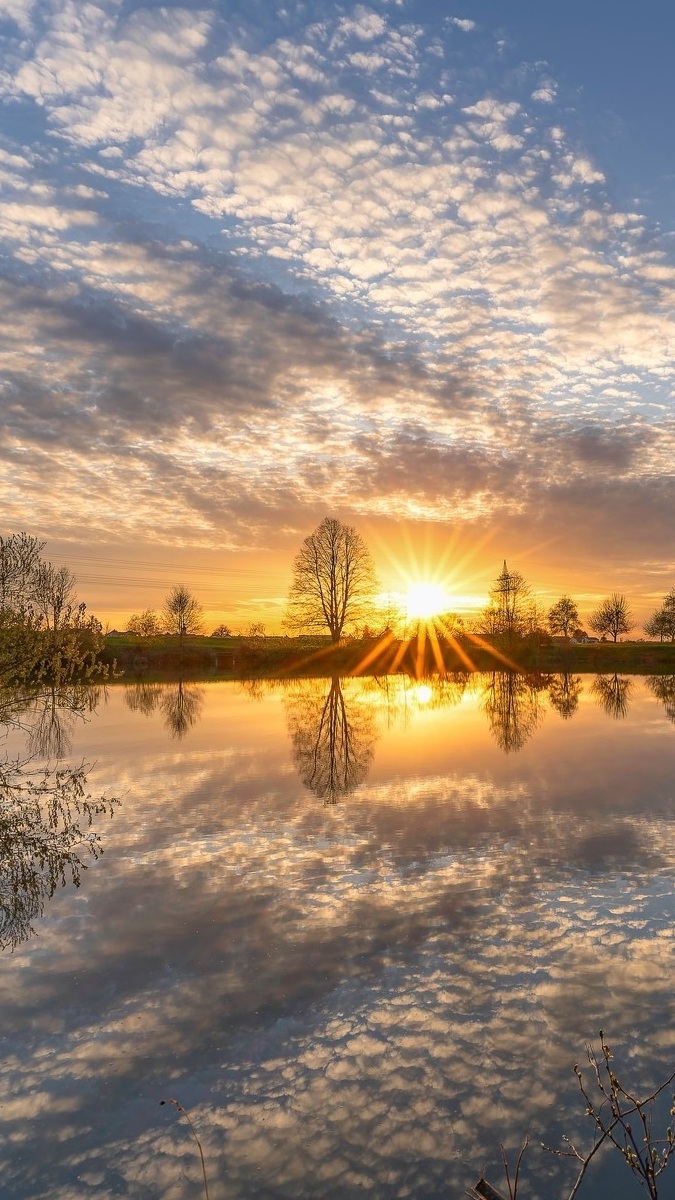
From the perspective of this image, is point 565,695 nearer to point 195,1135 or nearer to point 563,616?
point 195,1135

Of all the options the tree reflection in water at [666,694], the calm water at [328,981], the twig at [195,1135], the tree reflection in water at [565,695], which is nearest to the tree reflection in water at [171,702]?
the calm water at [328,981]

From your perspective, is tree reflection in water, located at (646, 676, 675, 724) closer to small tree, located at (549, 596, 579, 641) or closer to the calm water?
the calm water

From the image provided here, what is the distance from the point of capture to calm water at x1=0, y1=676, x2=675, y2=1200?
5.05 meters

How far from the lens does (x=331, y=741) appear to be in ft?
76.4

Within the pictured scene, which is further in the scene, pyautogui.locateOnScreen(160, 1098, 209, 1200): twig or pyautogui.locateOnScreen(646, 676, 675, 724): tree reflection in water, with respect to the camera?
pyautogui.locateOnScreen(646, 676, 675, 724): tree reflection in water

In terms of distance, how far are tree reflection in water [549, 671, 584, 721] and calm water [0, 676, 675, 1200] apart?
1693cm

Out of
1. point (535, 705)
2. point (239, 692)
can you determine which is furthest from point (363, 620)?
point (535, 705)

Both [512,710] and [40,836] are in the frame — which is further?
[512,710]

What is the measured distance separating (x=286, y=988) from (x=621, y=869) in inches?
236

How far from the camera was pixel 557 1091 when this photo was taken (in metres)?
5.59

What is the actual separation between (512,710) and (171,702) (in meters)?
18.5

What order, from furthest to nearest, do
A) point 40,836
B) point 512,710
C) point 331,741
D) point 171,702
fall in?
point 171,702 < point 512,710 < point 331,741 < point 40,836

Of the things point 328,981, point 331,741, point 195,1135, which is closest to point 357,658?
point 331,741

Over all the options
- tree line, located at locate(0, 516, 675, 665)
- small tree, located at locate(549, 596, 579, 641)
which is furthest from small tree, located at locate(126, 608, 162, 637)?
small tree, located at locate(549, 596, 579, 641)
